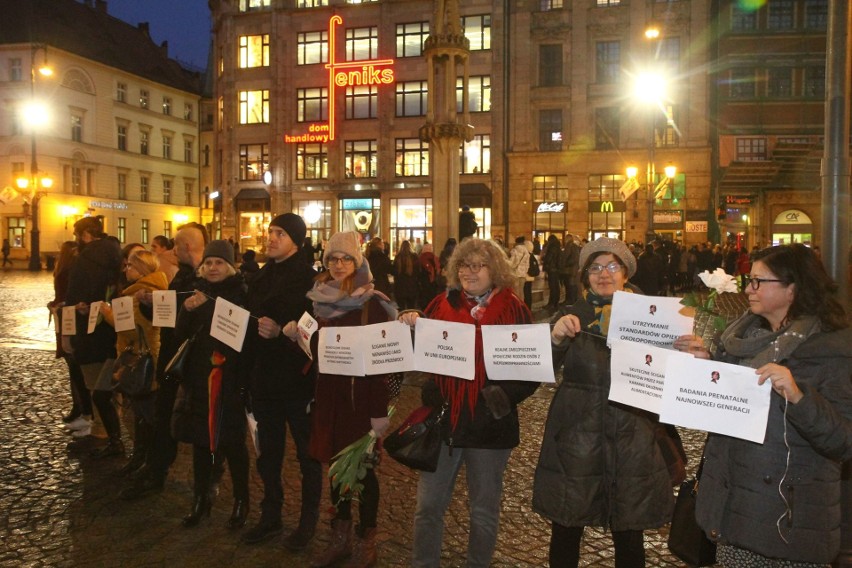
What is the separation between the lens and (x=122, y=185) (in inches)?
2186

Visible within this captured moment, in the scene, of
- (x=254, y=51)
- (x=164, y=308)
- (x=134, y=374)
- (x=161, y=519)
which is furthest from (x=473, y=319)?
(x=254, y=51)

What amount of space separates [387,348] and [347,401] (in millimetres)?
541

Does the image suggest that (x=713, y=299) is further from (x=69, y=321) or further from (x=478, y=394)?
(x=69, y=321)

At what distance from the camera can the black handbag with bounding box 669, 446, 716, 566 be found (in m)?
3.26

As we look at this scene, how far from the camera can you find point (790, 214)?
132 feet

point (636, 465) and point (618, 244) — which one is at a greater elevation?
point (618, 244)

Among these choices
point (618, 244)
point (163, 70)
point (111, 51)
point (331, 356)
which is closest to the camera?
point (618, 244)

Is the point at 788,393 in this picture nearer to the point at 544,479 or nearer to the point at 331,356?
the point at 544,479

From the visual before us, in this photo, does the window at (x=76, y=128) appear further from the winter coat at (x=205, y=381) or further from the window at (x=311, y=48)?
the winter coat at (x=205, y=381)

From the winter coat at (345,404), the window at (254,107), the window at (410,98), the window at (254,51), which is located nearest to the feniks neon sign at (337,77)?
the window at (410,98)

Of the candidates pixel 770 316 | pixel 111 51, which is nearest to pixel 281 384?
pixel 770 316

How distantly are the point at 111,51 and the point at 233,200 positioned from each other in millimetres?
18350

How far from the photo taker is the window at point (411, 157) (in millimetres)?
44062

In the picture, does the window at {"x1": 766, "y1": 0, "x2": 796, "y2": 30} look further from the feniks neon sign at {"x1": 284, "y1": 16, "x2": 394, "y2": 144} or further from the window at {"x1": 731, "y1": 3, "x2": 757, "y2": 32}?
the feniks neon sign at {"x1": 284, "y1": 16, "x2": 394, "y2": 144}
